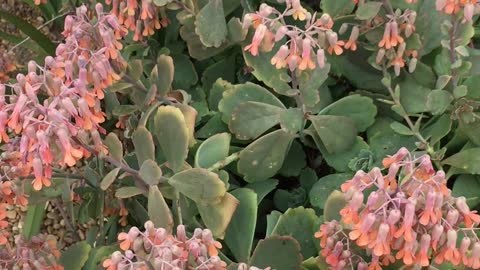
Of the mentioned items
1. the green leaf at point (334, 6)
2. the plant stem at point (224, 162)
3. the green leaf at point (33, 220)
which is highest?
the green leaf at point (334, 6)

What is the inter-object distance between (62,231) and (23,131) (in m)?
0.93

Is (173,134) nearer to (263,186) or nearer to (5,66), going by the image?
(263,186)

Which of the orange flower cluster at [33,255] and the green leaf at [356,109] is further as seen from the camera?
the green leaf at [356,109]

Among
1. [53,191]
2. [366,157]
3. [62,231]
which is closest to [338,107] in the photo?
[366,157]

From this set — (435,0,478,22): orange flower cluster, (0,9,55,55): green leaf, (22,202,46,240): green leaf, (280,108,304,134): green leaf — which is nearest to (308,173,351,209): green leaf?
(280,108,304,134): green leaf

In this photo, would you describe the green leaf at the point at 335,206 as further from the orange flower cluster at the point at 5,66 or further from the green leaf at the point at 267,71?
the orange flower cluster at the point at 5,66

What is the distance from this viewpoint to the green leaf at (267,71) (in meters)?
1.13

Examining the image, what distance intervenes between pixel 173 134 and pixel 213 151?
3.5 inches

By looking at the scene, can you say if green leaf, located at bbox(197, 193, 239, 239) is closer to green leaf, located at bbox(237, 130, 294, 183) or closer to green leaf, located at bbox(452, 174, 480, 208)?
green leaf, located at bbox(237, 130, 294, 183)

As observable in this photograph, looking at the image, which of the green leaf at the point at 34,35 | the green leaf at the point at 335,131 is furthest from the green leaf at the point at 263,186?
the green leaf at the point at 34,35

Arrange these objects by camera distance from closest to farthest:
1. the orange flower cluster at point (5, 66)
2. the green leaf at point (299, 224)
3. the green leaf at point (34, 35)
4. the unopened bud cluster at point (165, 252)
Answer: the unopened bud cluster at point (165, 252)
the green leaf at point (299, 224)
the orange flower cluster at point (5, 66)
the green leaf at point (34, 35)

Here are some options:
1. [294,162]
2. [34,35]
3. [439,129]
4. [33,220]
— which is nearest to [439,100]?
[439,129]

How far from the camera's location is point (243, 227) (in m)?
1.06

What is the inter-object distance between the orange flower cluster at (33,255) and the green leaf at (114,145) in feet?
0.51
